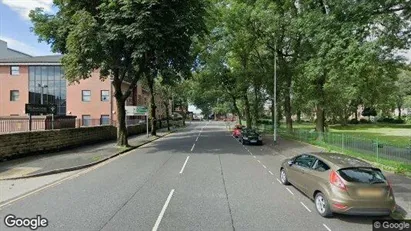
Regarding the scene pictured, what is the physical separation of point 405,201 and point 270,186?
4071 mm

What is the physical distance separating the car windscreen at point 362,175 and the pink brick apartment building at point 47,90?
46083 mm

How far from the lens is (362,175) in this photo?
9070 millimetres

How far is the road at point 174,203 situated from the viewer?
8.20 meters

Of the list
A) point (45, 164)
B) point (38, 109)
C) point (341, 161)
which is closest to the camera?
point (341, 161)

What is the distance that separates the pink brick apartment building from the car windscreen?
151 feet

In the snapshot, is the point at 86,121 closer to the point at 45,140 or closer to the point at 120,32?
the point at 45,140

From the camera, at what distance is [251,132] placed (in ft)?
107

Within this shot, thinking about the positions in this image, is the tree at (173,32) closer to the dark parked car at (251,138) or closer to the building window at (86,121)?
the dark parked car at (251,138)

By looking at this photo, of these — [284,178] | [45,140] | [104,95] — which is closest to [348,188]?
[284,178]

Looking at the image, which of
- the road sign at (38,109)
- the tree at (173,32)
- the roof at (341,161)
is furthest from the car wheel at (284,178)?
the road sign at (38,109)

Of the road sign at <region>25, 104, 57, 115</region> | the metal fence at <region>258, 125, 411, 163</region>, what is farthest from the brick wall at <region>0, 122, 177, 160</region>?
the metal fence at <region>258, 125, 411, 163</region>

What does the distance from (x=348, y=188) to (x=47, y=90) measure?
5308cm

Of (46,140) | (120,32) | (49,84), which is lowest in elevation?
(46,140)

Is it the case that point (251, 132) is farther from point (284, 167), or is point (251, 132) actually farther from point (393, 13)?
point (284, 167)
